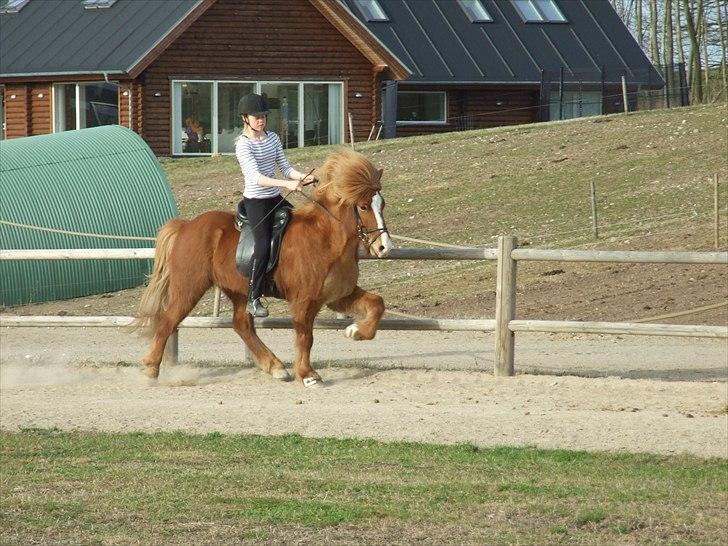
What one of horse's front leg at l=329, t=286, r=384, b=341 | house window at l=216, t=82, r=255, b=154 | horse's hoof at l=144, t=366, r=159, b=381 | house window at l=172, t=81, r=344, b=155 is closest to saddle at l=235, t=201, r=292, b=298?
horse's front leg at l=329, t=286, r=384, b=341

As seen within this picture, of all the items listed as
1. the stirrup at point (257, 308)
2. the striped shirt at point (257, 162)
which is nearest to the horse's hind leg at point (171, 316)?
the stirrup at point (257, 308)

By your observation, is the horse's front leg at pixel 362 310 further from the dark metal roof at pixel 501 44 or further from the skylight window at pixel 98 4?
the dark metal roof at pixel 501 44

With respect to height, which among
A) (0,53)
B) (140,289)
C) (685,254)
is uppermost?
(0,53)

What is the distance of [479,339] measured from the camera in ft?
49.2

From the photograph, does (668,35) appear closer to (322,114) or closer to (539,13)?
(539,13)

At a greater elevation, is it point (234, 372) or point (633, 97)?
point (633, 97)

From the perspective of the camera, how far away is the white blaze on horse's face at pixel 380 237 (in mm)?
10125

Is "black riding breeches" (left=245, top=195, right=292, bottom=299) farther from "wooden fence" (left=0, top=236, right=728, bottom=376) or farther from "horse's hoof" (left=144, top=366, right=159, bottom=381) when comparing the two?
"horse's hoof" (left=144, top=366, right=159, bottom=381)

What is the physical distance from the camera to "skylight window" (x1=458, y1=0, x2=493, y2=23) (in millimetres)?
45969

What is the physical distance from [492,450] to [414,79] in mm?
34306

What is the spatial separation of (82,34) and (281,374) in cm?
3045

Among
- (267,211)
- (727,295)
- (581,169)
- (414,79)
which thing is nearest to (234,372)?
(267,211)

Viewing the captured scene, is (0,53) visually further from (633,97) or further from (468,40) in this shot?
(633,97)

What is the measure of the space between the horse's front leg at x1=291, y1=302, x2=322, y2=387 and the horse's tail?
1274mm
